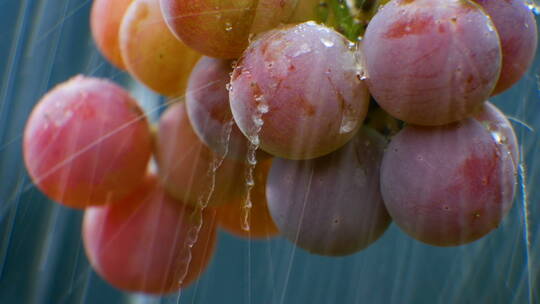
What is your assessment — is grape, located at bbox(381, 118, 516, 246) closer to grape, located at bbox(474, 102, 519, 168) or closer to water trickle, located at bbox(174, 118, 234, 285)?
grape, located at bbox(474, 102, 519, 168)

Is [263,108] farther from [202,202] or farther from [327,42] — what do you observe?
[202,202]

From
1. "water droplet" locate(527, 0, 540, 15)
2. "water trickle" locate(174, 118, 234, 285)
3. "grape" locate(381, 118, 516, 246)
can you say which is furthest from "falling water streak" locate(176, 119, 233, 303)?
Answer: "water droplet" locate(527, 0, 540, 15)

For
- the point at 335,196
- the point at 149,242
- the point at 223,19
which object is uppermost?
the point at 223,19

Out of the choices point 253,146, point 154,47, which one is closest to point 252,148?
point 253,146

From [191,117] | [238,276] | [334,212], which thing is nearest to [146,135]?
[191,117]

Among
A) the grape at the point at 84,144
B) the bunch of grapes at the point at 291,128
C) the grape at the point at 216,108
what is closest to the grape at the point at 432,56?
the bunch of grapes at the point at 291,128
